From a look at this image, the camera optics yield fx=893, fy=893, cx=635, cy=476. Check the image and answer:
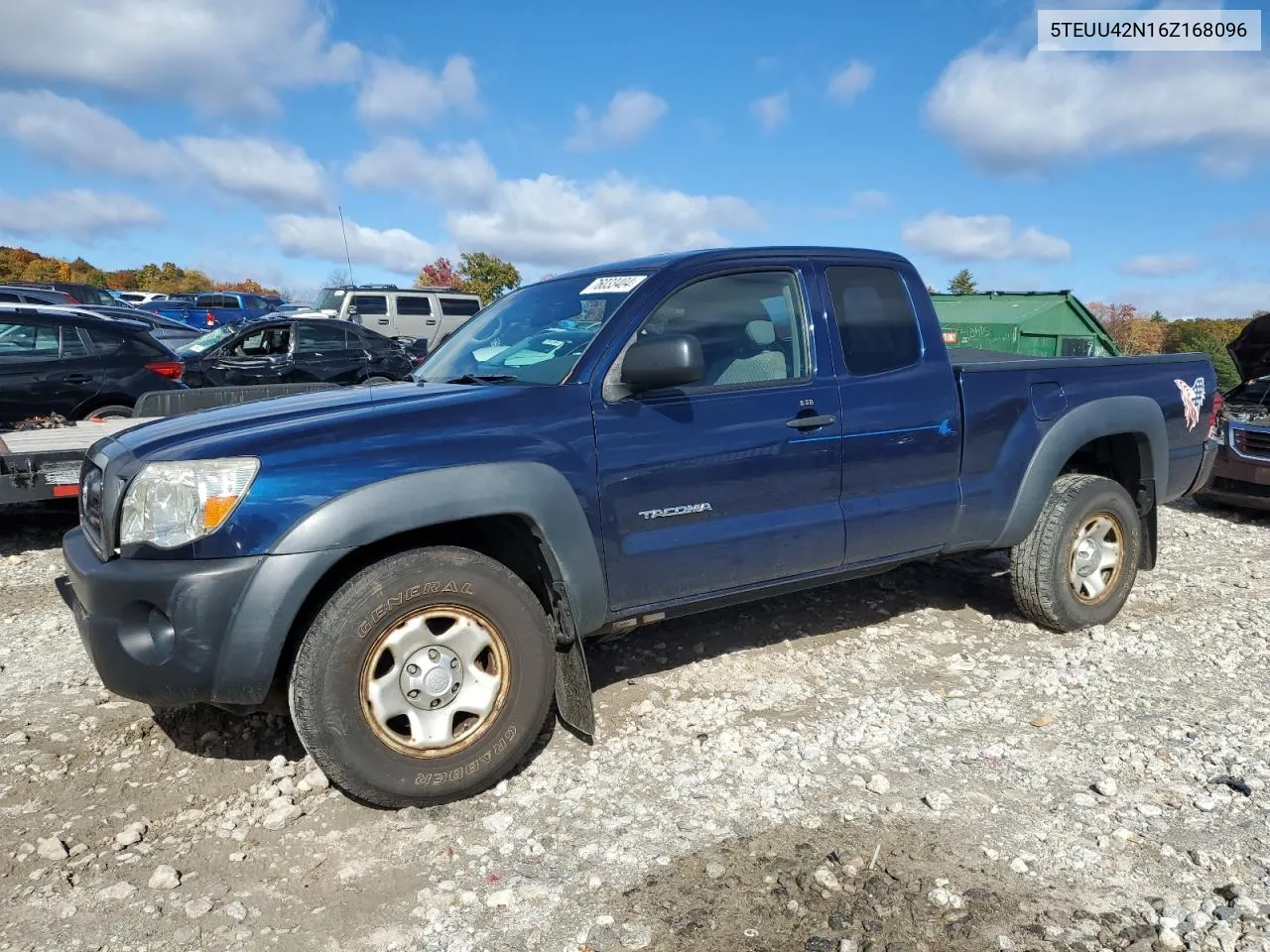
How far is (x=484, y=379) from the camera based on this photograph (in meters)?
3.47

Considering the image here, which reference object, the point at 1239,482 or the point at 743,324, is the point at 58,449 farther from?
the point at 1239,482

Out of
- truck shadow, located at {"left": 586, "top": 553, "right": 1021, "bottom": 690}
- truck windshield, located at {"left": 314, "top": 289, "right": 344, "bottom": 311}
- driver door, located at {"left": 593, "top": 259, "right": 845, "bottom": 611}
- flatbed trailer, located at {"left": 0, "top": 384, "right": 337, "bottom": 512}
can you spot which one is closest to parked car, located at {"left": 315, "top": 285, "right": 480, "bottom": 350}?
truck windshield, located at {"left": 314, "top": 289, "right": 344, "bottom": 311}

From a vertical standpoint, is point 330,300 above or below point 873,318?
above

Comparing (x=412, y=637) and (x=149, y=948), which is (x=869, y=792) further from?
(x=149, y=948)

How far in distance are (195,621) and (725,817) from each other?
178 cm

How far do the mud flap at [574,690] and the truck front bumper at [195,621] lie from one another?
3.15 feet

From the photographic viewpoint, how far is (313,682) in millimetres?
2766

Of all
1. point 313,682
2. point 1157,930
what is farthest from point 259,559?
point 1157,930

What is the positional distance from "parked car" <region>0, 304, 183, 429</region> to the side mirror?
6864 millimetres

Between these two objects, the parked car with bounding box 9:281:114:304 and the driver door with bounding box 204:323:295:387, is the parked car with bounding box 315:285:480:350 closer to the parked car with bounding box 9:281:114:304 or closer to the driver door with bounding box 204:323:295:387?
the parked car with bounding box 9:281:114:304

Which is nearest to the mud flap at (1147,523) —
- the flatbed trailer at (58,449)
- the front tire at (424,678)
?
the front tire at (424,678)

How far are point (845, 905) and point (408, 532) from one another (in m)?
1.75

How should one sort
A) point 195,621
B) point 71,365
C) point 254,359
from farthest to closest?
1. point 254,359
2. point 71,365
3. point 195,621

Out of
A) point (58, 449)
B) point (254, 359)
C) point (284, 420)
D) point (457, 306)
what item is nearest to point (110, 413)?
point (58, 449)
